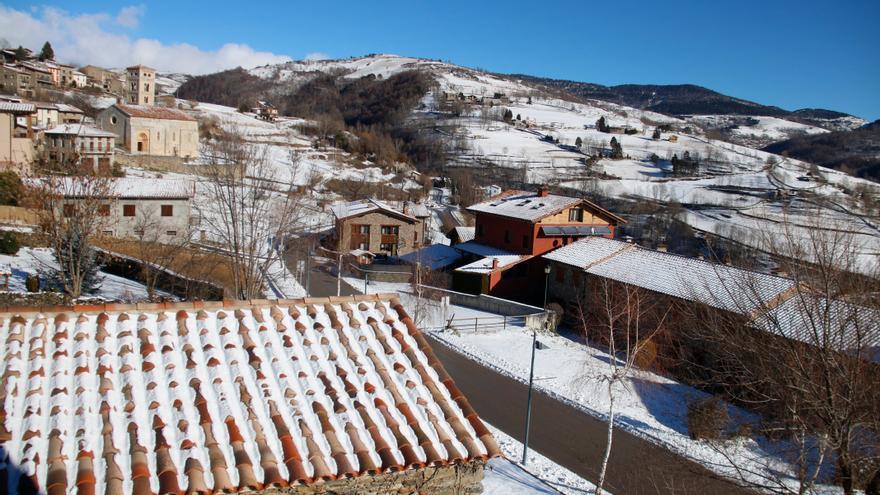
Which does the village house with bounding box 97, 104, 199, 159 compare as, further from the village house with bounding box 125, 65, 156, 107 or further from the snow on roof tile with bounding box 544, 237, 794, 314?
the snow on roof tile with bounding box 544, 237, 794, 314

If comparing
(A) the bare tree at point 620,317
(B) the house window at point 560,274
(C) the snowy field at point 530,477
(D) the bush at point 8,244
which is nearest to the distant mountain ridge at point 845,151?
(B) the house window at point 560,274

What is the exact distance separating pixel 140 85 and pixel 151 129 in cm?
3952

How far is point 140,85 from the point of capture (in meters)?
91.2

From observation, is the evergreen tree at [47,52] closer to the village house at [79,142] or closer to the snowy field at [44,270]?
the village house at [79,142]

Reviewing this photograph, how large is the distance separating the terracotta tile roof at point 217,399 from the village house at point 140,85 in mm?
95382

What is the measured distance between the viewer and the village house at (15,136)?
115 ft

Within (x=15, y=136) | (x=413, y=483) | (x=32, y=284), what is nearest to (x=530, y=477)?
(x=413, y=483)

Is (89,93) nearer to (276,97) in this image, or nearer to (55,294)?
(55,294)

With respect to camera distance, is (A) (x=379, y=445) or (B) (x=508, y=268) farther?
(B) (x=508, y=268)

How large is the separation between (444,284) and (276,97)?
168319mm

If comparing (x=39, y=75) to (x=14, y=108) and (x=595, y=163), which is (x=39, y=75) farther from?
(x=595, y=163)

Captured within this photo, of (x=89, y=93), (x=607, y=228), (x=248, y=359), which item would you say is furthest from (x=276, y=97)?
(x=248, y=359)

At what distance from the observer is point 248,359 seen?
20.0 ft

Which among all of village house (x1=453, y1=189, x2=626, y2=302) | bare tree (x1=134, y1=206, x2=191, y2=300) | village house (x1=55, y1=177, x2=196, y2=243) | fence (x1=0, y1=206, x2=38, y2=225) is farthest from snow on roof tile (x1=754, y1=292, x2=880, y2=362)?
fence (x1=0, y1=206, x2=38, y2=225)
